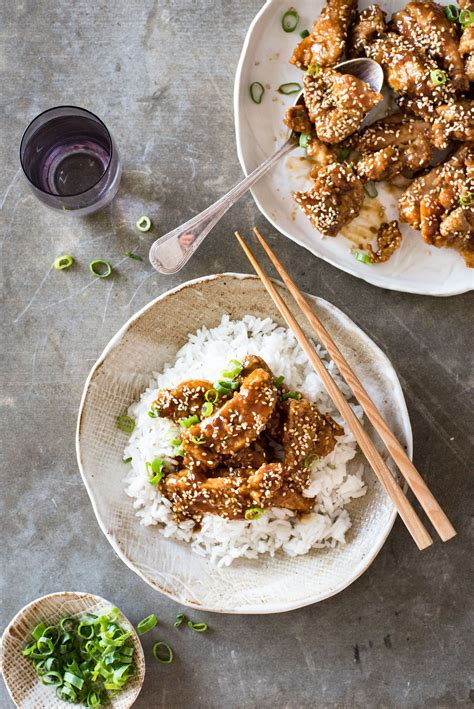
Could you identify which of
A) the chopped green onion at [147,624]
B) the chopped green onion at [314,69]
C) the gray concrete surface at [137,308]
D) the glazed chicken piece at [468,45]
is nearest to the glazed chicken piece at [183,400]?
the gray concrete surface at [137,308]

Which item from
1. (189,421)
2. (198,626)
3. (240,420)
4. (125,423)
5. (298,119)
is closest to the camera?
(240,420)

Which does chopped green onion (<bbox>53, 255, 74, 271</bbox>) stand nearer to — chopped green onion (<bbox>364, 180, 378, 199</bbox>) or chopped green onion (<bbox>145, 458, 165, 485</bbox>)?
chopped green onion (<bbox>145, 458, 165, 485</bbox>)

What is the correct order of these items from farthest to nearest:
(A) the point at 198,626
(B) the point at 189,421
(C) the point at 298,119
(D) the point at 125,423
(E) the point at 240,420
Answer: (A) the point at 198,626 → (D) the point at 125,423 → (C) the point at 298,119 → (B) the point at 189,421 → (E) the point at 240,420

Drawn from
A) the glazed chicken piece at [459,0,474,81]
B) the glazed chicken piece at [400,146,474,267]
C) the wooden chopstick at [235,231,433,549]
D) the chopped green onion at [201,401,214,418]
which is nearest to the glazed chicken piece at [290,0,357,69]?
the glazed chicken piece at [459,0,474,81]

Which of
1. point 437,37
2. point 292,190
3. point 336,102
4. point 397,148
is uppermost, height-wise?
point 437,37

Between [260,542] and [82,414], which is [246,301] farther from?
[260,542]

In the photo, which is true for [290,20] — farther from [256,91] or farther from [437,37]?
[437,37]

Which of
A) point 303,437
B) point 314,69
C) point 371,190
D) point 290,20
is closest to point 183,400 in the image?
point 303,437
